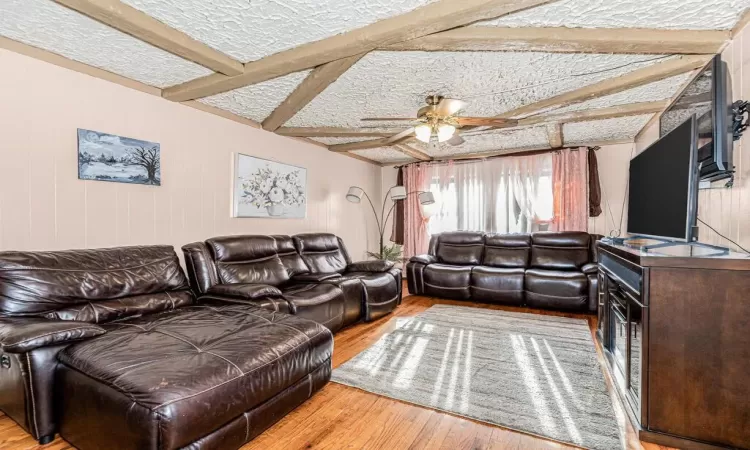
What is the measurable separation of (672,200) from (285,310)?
2.53 m

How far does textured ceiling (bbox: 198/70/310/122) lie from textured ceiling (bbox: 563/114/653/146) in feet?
10.0

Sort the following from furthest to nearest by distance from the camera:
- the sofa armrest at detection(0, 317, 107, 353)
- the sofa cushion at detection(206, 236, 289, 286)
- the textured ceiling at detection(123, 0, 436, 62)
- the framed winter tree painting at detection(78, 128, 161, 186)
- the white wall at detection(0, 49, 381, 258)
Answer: the sofa cushion at detection(206, 236, 289, 286)
the framed winter tree painting at detection(78, 128, 161, 186)
the white wall at detection(0, 49, 381, 258)
the textured ceiling at detection(123, 0, 436, 62)
the sofa armrest at detection(0, 317, 107, 353)

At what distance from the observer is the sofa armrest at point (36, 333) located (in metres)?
1.46

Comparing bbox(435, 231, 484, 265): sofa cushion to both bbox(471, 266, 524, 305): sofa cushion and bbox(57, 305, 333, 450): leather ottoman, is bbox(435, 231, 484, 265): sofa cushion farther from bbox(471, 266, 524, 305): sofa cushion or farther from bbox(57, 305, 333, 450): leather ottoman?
bbox(57, 305, 333, 450): leather ottoman

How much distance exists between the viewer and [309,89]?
2.70 metres

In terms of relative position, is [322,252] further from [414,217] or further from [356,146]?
[414,217]

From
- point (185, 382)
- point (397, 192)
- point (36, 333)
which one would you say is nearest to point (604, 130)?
point (397, 192)

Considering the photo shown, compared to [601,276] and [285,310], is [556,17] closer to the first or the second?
[601,276]

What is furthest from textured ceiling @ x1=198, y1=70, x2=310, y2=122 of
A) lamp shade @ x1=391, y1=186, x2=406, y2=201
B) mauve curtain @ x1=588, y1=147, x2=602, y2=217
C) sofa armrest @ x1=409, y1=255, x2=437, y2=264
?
mauve curtain @ x1=588, y1=147, x2=602, y2=217

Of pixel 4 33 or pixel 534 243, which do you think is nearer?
pixel 4 33

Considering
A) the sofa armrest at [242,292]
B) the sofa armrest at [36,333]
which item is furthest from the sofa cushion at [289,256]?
the sofa armrest at [36,333]

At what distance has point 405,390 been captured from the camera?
6.94 ft

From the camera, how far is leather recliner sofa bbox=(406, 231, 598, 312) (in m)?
3.94

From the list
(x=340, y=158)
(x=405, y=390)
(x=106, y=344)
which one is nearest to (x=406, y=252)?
(x=340, y=158)
